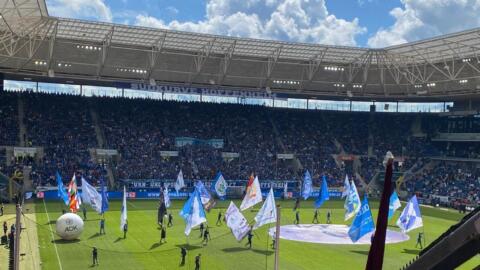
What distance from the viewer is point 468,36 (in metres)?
47.7

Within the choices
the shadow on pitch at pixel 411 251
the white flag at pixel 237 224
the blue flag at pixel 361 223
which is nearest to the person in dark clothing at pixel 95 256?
the white flag at pixel 237 224

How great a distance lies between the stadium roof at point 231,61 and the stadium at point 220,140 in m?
0.23

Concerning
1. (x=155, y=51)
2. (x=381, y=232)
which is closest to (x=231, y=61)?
(x=155, y=51)

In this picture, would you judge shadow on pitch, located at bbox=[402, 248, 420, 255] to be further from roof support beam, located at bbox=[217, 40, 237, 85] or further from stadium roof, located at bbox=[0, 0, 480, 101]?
roof support beam, located at bbox=[217, 40, 237, 85]

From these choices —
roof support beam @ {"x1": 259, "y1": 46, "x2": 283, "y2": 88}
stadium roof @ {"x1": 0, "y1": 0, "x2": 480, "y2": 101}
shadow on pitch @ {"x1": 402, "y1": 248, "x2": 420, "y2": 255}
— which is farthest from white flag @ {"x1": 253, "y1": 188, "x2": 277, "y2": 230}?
roof support beam @ {"x1": 259, "y1": 46, "x2": 283, "y2": 88}

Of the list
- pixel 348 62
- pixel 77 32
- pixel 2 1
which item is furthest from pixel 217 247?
pixel 348 62

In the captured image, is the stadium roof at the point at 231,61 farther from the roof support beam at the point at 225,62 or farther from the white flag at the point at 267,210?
the white flag at the point at 267,210

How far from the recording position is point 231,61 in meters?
59.7

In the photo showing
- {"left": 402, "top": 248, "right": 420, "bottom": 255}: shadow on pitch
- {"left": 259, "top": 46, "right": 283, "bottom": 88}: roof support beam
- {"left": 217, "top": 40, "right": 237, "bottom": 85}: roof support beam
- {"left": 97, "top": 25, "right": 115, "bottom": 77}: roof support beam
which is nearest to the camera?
{"left": 402, "top": 248, "right": 420, "bottom": 255}: shadow on pitch

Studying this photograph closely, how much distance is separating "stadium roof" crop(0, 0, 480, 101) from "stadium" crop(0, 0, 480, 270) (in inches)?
9.2

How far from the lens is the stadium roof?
4931 cm

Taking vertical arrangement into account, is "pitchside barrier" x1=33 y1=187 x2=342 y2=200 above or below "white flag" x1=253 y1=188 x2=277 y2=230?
below

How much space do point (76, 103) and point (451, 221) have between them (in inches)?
1851

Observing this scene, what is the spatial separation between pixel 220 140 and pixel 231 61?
12.8 m
